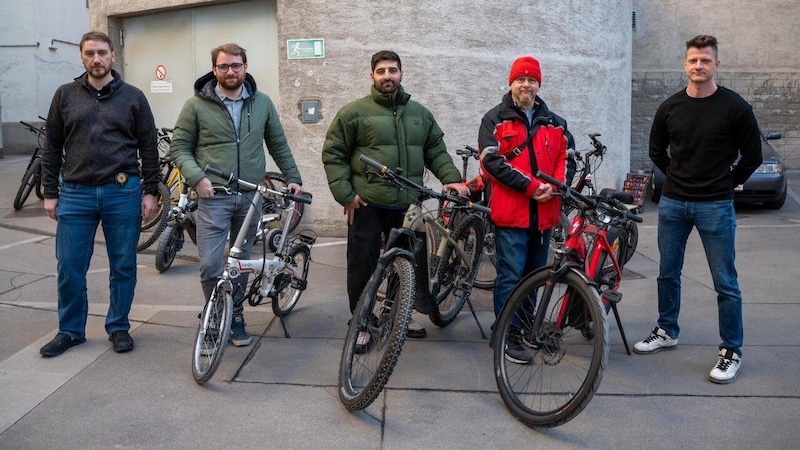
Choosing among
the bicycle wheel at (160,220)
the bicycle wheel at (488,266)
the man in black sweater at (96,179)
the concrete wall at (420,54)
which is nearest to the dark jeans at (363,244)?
the man in black sweater at (96,179)

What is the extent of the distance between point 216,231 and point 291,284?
2.55ft

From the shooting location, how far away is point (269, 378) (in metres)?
4.75

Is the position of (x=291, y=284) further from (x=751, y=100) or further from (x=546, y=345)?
(x=751, y=100)

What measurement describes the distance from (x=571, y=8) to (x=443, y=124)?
7.00 ft

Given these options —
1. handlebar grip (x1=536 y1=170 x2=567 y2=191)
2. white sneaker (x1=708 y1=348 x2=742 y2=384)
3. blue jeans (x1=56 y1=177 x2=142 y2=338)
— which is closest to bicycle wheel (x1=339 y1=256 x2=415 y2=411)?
handlebar grip (x1=536 y1=170 x2=567 y2=191)

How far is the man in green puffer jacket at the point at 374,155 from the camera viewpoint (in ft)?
16.8

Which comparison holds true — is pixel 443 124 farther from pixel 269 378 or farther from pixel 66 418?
pixel 66 418

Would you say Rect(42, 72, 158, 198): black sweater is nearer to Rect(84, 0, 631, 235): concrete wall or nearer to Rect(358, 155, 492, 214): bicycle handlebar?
Rect(358, 155, 492, 214): bicycle handlebar

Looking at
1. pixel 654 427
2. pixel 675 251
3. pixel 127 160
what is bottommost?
pixel 654 427

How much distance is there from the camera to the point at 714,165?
4.80m

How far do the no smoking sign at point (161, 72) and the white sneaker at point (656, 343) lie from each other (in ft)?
22.7

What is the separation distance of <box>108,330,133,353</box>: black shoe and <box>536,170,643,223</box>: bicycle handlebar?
268 centimetres

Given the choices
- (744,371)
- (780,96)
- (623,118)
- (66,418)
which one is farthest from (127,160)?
(780,96)

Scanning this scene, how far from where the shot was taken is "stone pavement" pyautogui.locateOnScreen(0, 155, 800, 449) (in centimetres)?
399
